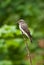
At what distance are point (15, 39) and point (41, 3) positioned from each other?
132 cm

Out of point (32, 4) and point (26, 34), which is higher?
point (32, 4)

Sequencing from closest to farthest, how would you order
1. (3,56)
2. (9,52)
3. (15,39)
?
(15,39), (3,56), (9,52)

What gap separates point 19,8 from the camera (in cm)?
357

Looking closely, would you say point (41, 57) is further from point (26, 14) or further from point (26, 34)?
point (26, 34)

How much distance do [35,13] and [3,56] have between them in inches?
35.3

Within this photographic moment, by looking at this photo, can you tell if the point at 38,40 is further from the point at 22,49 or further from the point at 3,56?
the point at 3,56

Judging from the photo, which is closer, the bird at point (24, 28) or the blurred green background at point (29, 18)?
the bird at point (24, 28)

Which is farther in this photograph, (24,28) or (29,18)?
(29,18)

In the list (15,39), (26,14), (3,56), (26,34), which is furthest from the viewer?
(26,14)

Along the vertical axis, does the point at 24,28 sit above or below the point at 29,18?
below

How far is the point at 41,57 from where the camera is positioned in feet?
12.0

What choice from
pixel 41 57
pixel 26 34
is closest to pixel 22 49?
pixel 41 57

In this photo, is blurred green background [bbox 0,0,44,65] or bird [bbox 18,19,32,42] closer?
bird [bbox 18,19,32,42]

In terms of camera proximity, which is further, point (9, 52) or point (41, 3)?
point (41, 3)
